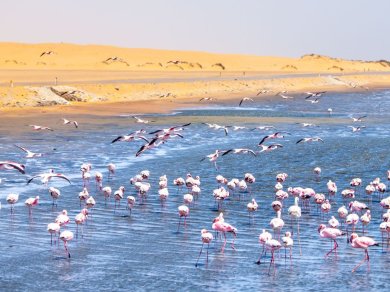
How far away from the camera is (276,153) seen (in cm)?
3031

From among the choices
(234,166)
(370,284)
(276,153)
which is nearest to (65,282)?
(370,284)

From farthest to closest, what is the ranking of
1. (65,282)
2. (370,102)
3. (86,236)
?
(370,102) → (86,236) → (65,282)

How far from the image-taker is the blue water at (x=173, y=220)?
13.9 metres

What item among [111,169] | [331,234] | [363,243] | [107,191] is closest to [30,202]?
[107,191]

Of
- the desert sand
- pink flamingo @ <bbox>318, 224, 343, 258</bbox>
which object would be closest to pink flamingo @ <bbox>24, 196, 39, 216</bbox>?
pink flamingo @ <bbox>318, 224, 343, 258</bbox>

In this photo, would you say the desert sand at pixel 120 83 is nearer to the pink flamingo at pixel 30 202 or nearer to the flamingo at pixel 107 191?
the flamingo at pixel 107 191

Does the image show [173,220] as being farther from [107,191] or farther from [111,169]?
[111,169]

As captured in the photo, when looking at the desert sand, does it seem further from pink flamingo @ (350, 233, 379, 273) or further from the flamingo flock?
pink flamingo @ (350, 233, 379, 273)

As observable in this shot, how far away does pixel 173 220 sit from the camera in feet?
60.7

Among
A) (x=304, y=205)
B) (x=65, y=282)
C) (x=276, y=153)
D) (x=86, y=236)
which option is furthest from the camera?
(x=276, y=153)

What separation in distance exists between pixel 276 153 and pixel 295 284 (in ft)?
55.4

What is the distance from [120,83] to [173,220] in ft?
162

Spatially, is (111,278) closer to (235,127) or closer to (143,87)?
(235,127)

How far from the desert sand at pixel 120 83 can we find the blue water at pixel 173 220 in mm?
13332
